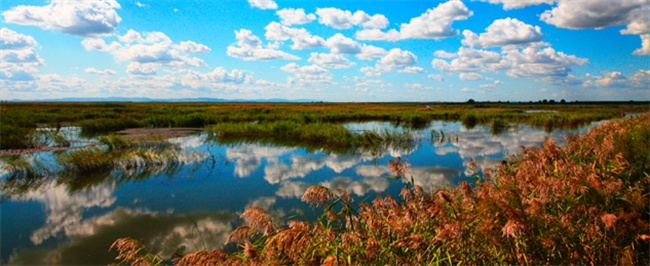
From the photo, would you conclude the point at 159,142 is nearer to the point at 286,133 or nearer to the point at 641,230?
the point at 286,133

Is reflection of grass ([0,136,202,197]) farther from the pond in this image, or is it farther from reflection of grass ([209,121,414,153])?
reflection of grass ([209,121,414,153])

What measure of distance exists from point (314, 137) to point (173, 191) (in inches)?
443

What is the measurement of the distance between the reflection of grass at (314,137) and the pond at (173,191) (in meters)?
1.60

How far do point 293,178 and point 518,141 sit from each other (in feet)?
48.8

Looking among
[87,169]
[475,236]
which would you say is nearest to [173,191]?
[87,169]

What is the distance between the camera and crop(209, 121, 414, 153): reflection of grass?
18.5 metres

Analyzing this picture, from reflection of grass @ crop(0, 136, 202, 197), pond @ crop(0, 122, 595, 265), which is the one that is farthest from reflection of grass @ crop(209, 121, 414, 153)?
reflection of grass @ crop(0, 136, 202, 197)

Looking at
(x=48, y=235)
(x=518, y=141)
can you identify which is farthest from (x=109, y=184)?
(x=518, y=141)

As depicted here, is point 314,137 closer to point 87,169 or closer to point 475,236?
point 87,169

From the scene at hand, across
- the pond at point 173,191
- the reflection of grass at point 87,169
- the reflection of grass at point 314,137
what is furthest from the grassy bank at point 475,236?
the reflection of grass at point 314,137

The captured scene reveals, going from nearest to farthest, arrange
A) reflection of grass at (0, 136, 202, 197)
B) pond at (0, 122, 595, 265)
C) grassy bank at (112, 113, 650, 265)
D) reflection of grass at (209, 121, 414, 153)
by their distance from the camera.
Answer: grassy bank at (112, 113, 650, 265) < pond at (0, 122, 595, 265) < reflection of grass at (0, 136, 202, 197) < reflection of grass at (209, 121, 414, 153)

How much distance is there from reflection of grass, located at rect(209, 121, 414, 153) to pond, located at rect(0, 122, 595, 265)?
1.60 m

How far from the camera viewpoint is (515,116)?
37.6 metres

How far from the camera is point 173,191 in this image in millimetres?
10086
